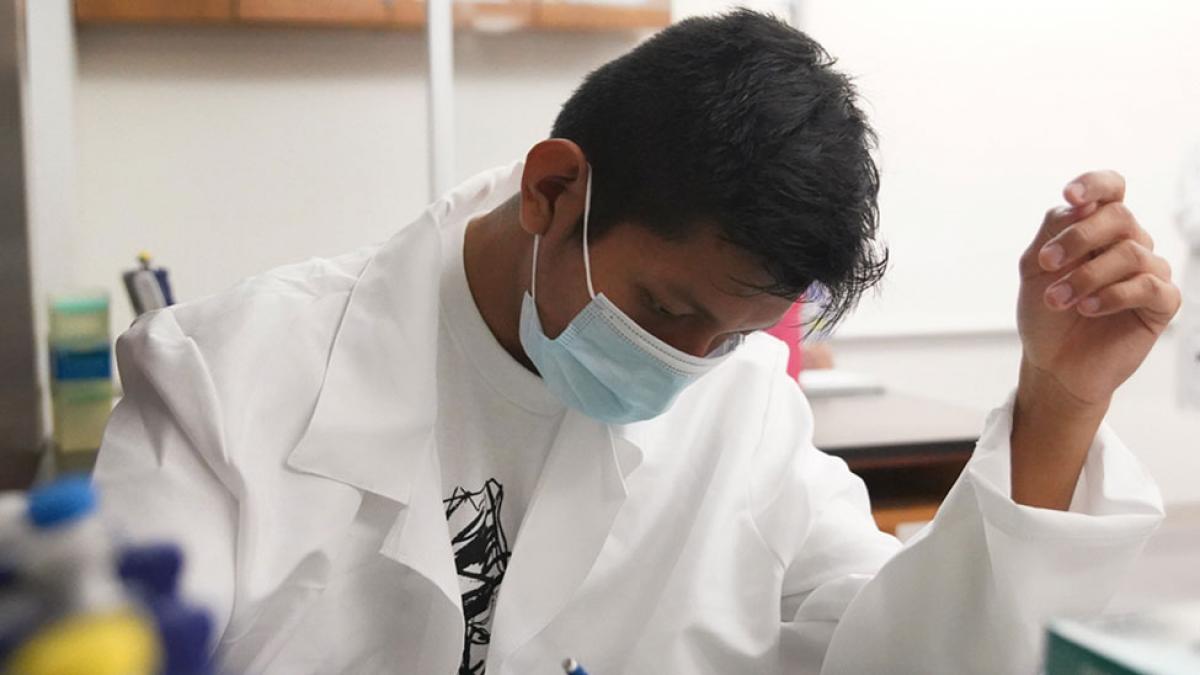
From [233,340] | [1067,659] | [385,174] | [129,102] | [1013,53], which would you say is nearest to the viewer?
[1067,659]

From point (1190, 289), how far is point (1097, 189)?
2775 millimetres

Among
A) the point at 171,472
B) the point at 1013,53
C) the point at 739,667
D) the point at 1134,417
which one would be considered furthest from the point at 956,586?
the point at 1134,417

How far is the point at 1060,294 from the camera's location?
994 mm

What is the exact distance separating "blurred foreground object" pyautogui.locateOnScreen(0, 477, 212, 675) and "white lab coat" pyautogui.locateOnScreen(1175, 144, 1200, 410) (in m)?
3.56

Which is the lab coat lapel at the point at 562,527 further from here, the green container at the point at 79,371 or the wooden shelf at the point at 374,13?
the wooden shelf at the point at 374,13

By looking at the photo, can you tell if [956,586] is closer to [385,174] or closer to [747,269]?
[747,269]

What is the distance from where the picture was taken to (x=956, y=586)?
1.02m

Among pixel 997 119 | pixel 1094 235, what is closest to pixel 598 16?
pixel 997 119

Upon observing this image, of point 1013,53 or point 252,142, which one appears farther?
point 1013,53

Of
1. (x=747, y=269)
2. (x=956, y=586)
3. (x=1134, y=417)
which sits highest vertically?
(x=747, y=269)

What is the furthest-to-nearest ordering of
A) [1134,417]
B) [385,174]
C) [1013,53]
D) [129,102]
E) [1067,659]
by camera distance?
[1134,417], [1013,53], [385,174], [129,102], [1067,659]

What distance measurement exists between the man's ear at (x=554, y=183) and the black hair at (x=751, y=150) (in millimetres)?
30

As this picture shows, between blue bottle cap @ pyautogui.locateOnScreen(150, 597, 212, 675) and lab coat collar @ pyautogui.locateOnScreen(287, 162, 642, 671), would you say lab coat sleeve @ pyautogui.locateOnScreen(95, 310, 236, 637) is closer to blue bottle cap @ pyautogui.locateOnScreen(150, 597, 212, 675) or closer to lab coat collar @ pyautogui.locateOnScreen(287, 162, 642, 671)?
lab coat collar @ pyautogui.locateOnScreen(287, 162, 642, 671)

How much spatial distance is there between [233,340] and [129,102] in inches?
83.4
